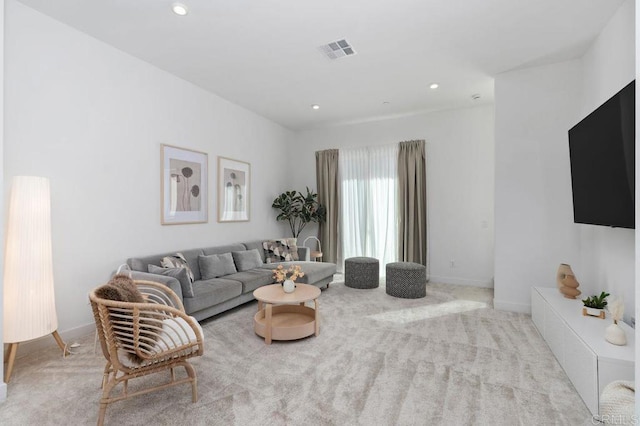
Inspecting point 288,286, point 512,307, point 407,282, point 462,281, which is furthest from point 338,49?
point 462,281

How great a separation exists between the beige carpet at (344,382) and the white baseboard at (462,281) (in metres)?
1.80

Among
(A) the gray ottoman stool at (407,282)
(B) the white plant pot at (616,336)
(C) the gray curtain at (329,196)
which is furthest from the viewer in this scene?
(C) the gray curtain at (329,196)

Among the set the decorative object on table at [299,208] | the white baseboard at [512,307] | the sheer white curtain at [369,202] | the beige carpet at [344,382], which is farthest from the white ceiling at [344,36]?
the beige carpet at [344,382]

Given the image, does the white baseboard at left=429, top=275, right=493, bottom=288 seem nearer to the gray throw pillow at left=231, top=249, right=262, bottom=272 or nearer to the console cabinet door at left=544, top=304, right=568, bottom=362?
the console cabinet door at left=544, top=304, right=568, bottom=362

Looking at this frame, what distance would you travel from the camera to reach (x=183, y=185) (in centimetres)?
421

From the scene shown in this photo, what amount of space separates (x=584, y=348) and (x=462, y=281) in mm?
3351

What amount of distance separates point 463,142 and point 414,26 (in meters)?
2.86

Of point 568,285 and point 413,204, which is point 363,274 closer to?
point 413,204

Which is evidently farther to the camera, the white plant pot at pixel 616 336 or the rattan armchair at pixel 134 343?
the white plant pot at pixel 616 336

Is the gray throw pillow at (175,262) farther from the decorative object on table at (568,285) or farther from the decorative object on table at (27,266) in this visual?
the decorative object on table at (568,285)

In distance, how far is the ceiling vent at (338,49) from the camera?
326cm

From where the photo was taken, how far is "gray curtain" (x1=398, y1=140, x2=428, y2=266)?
550 cm

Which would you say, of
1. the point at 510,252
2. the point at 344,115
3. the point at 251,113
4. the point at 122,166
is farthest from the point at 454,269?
the point at 122,166

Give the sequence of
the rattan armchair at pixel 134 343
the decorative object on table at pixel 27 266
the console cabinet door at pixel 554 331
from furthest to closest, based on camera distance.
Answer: the console cabinet door at pixel 554 331, the decorative object on table at pixel 27 266, the rattan armchair at pixel 134 343
